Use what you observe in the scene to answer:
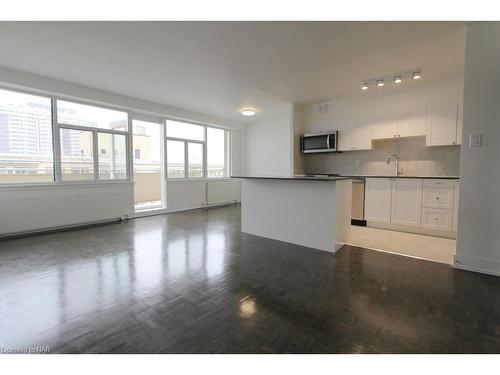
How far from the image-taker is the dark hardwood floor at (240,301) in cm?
157

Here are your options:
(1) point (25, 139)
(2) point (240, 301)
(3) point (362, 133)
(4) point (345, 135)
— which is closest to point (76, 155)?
(1) point (25, 139)

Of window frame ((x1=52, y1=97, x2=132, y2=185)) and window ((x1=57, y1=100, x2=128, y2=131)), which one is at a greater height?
window ((x1=57, y1=100, x2=128, y2=131))

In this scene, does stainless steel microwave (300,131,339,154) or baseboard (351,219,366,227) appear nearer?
baseboard (351,219,366,227)

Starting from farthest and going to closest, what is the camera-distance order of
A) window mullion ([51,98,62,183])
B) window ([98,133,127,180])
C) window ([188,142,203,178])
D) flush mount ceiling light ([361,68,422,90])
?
window ([188,142,203,178]) < window ([98,133,127,180]) < window mullion ([51,98,62,183]) < flush mount ceiling light ([361,68,422,90])

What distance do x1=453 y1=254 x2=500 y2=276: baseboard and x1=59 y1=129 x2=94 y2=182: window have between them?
612 centimetres

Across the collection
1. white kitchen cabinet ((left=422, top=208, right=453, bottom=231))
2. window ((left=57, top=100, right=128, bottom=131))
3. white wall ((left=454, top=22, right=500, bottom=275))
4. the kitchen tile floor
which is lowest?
the kitchen tile floor

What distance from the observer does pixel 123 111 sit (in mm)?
5527

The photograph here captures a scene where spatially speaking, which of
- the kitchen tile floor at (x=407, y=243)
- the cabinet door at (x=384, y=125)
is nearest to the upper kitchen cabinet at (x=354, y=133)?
the cabinet door at (x=384, y=125)

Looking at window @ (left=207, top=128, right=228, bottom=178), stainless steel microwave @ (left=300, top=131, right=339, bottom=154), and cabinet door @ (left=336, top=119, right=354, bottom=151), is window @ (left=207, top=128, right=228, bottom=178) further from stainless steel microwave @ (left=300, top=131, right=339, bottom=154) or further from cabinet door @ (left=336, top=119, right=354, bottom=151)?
cabinet door @ (left=336, top=119, right=354, bottom=151)

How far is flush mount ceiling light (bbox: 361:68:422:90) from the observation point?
3827 millimetres

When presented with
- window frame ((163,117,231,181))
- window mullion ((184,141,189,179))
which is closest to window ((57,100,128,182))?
window frame ((163,117,231,181))

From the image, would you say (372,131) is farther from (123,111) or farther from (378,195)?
(123,111)
